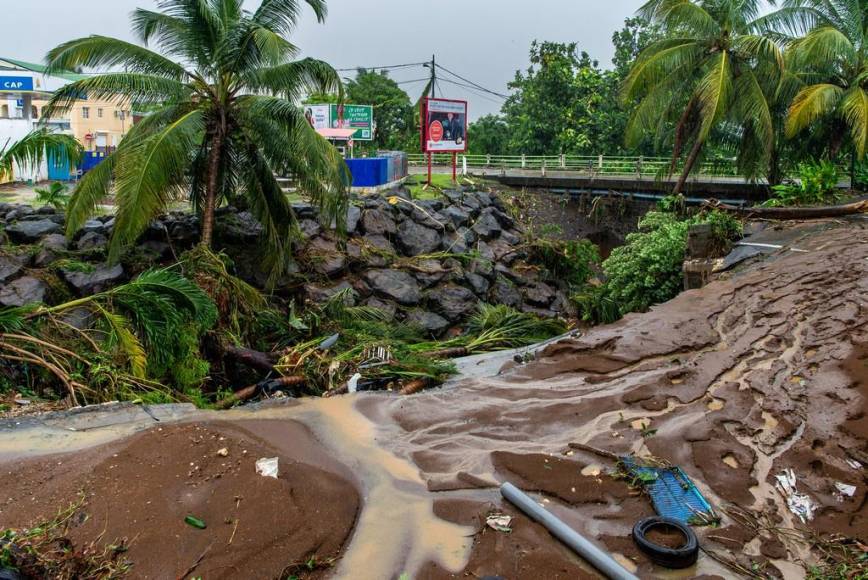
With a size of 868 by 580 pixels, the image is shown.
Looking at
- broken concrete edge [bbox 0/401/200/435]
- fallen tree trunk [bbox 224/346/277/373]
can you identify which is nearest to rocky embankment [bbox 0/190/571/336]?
fallen tree trunk [bbox 224/346/277/373]

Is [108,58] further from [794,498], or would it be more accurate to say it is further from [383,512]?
[794,498]

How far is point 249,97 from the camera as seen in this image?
13.0 metres

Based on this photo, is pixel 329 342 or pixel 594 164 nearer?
pixel 329 342

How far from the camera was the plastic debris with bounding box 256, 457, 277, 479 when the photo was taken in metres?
5.41

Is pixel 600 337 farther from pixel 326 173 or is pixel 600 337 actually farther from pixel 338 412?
pixel 326 173

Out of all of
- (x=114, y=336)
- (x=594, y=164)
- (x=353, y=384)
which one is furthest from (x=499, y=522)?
(x=594, y=164)

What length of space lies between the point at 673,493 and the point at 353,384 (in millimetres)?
4441

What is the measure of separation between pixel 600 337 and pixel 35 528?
6596mm

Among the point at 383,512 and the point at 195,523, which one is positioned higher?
the point at 195,523

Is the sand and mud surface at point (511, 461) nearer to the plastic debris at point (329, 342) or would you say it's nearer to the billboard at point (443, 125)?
the plastic debris at point (329, 342)

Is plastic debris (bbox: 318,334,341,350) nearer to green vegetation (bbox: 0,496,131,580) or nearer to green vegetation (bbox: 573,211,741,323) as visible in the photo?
green vegetation (bbox: 0,496,131,580)

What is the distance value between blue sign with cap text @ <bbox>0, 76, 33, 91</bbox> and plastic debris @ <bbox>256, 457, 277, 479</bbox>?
22.1 meters

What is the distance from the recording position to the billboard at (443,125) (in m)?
24.6

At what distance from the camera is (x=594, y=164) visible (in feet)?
92.7
